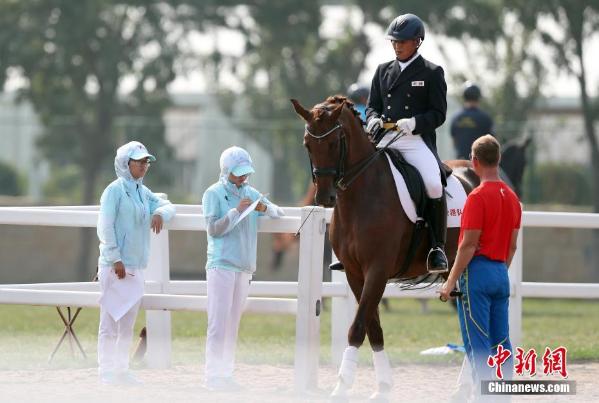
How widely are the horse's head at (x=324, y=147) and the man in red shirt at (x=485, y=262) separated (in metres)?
1.26

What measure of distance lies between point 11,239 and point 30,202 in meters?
0.87

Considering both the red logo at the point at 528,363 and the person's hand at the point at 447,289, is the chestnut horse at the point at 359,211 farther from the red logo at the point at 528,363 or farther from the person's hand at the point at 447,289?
the person's hand at the point at 447,289

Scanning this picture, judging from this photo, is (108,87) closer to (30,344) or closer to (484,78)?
(484,78)

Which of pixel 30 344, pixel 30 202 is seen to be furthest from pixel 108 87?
pixel 30 344

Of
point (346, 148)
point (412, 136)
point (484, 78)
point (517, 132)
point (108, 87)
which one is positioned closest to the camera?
point (346, 148)

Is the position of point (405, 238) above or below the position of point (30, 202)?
above

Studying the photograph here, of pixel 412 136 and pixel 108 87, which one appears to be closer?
pixel 412 136

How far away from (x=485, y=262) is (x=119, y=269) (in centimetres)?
276

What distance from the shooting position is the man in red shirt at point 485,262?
342 inches

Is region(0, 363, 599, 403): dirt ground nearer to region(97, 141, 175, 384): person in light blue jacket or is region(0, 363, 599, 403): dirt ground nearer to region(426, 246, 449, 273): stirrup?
region(97, 141, 175, 384): person in light blue jacket

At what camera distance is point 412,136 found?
35.1 ft

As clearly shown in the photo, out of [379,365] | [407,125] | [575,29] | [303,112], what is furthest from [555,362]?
[575,29]

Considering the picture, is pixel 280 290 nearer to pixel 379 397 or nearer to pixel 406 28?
pixel 379 397

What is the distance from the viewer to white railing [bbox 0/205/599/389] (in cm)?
1021
